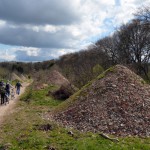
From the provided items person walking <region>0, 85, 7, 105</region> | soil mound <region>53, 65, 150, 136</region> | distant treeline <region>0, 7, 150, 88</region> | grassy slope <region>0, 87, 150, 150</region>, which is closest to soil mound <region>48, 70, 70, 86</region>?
distant treeline <region>0, 7, 150, 88</region>

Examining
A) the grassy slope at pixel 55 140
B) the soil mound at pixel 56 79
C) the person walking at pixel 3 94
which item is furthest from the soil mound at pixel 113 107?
the soil mound at pixel 56 79

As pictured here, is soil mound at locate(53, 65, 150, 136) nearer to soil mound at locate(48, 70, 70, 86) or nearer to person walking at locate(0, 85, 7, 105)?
person walking at locate(0, 85, 7, 105)

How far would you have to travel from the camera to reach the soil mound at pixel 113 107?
12594mm

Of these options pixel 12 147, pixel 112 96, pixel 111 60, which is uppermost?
pixel 111 60

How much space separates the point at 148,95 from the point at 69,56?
212 feet

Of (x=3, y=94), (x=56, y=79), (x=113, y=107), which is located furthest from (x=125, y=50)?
(x=113, y=107)

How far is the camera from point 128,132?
1209cm

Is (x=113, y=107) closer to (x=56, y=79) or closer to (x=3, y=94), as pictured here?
(x=3, y=94)

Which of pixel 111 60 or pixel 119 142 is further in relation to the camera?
pixel 111 60

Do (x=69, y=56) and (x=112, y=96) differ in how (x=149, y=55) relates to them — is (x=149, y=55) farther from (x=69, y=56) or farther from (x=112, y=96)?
(x=69, y=56)

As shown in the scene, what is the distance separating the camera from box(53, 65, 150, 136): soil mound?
1259 cm

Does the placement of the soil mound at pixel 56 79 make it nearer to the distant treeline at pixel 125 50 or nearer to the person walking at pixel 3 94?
the distant treeline at pixel 125 50

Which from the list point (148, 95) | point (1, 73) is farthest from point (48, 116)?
point (1, 73)

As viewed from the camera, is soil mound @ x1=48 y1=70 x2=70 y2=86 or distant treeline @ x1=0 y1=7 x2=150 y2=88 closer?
soil mound @ x1=48 y1=70 x2=70 y2=86
